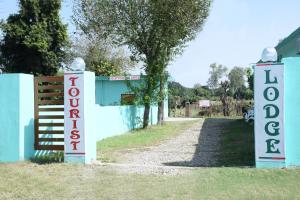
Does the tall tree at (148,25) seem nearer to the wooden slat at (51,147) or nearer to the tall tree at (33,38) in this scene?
the tall tree at (33,38)

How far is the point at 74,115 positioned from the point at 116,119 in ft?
27.9

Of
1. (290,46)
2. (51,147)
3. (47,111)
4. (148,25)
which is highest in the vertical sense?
(148,25)

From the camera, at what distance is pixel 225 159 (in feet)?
32.8

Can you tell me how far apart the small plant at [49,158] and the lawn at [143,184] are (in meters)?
0.69

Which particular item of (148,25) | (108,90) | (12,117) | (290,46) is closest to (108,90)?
(108,90)

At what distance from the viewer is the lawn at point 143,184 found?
655cm

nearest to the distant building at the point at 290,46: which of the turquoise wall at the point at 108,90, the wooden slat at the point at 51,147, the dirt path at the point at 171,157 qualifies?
the dirt path at the point at 171,157

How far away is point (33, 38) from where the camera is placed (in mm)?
26125

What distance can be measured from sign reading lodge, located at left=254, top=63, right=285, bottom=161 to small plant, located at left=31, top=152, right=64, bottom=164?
4418 millimetres

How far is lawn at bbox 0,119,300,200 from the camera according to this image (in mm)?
6555

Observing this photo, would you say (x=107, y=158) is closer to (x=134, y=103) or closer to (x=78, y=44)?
(x=134, y=103)

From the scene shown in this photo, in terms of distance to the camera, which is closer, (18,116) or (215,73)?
(18,116)

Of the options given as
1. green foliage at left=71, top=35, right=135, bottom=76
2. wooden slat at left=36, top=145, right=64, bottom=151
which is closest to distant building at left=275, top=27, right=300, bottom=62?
wooden slat at left=36, top=145, right=64, bottom=151

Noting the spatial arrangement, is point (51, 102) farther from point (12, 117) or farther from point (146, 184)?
point (146, 184)
